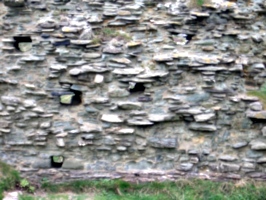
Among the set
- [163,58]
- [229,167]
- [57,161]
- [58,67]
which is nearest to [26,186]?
[57,161]

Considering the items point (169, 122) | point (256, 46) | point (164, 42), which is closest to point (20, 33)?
point (164, 42)

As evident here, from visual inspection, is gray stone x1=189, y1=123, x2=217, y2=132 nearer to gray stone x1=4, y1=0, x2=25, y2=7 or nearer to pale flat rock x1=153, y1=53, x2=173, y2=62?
pale flat rock x1=153, y1=53, x2=173, y2=62

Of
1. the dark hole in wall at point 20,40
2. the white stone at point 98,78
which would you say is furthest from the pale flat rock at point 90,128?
the dark hole in wall at point 20,40

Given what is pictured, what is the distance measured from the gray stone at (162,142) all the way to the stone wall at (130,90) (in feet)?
0.05

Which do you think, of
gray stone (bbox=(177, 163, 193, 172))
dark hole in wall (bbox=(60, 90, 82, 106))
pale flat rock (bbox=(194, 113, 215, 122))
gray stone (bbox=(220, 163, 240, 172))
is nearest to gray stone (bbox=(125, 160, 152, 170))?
gray stone (bbox=(177, 163, 193, 172))

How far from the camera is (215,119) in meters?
6.96

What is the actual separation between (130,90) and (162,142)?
3.25 ft

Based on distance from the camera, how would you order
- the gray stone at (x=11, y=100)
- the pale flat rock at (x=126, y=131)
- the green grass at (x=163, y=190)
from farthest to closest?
the gray stone at (x=11, y=100) → the pale flat rock at (x=126, y=131) → the green grass at (x=163, y=190)

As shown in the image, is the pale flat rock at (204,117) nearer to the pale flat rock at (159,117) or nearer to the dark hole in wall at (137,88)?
the pale flat rock at (159,117)

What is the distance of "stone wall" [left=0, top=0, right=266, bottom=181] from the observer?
22.7 feet

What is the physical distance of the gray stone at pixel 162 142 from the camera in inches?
271

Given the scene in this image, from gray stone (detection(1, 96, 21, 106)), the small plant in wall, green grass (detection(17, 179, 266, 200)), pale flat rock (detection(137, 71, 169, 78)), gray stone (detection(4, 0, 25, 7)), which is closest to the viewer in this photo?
green grass (detection(17, 179, 266, 200))

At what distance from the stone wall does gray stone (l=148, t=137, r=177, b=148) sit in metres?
0.02

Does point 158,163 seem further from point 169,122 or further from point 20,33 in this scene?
point 20,33
